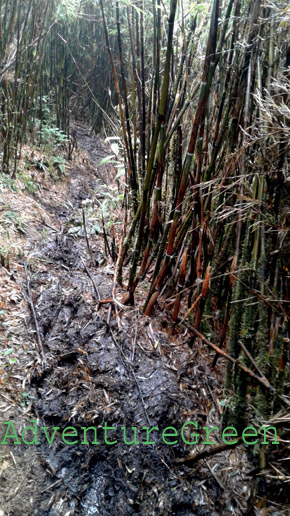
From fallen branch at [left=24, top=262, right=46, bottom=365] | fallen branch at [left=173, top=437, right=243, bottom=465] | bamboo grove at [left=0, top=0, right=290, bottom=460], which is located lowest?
fallen branch at [left=173, top=437, right=243, bottom=465]

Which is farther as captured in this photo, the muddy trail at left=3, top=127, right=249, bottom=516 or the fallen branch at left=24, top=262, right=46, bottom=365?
the fallen branch at left=24, top=262, right=46, bottom=365

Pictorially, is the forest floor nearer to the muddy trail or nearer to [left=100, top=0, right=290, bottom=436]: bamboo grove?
the muddy trail

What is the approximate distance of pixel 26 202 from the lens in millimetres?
2668

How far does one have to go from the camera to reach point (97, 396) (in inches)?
50.7

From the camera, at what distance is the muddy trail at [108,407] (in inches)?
41.6

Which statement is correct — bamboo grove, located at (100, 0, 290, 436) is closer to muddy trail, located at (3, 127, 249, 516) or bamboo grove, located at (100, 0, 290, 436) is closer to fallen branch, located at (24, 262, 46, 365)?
muddy trail, located at (3, 127, 249, 516)

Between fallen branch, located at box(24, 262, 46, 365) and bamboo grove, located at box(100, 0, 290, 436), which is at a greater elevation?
bamboo grove, located at box(100, 0, 290, 436)

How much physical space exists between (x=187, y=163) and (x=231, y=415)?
84cm

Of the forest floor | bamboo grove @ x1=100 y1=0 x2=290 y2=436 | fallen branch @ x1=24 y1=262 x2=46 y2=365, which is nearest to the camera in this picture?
bamboo grove @ x1=100 y1=0 x2=290 y2=436

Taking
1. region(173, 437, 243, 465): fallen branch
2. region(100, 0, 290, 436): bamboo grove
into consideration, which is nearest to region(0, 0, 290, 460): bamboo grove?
region(100, 0, 290, 436): bamboo grove

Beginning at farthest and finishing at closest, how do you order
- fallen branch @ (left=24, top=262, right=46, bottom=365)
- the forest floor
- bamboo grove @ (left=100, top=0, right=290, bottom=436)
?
fallen branch @ (left=24, top=262, right=46, bottom=365)
the forest floor
bamboo grove @ (left=100, top=0, right=290, bottom=436)

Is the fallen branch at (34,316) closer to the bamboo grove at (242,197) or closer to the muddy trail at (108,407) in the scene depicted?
the muddy trail at (108,407)

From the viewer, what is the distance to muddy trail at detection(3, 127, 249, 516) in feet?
3.47

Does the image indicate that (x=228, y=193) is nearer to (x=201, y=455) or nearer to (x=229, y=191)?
(x=229, y=191)
